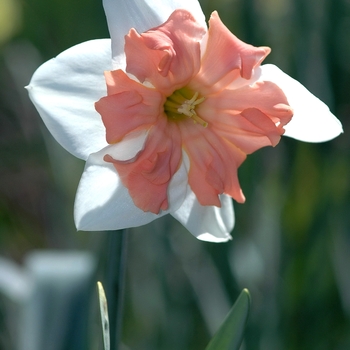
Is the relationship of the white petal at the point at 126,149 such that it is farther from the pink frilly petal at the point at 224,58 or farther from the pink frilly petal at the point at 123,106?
the pink frilly petal at the point at 224,58

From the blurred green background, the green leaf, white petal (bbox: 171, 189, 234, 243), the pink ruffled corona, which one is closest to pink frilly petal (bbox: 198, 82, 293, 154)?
the pink ruffled corona

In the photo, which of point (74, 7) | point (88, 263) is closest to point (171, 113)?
point (88, 263)

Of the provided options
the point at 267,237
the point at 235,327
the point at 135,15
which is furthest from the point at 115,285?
the point at 267,237

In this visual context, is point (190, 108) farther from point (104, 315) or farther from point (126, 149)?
point (104, 315)

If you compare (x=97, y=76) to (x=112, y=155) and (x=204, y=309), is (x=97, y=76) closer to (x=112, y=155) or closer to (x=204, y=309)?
(x=112, y=155)

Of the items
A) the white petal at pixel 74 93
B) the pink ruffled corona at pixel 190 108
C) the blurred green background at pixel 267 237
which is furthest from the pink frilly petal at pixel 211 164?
the blurred green background at pixel 267 237
